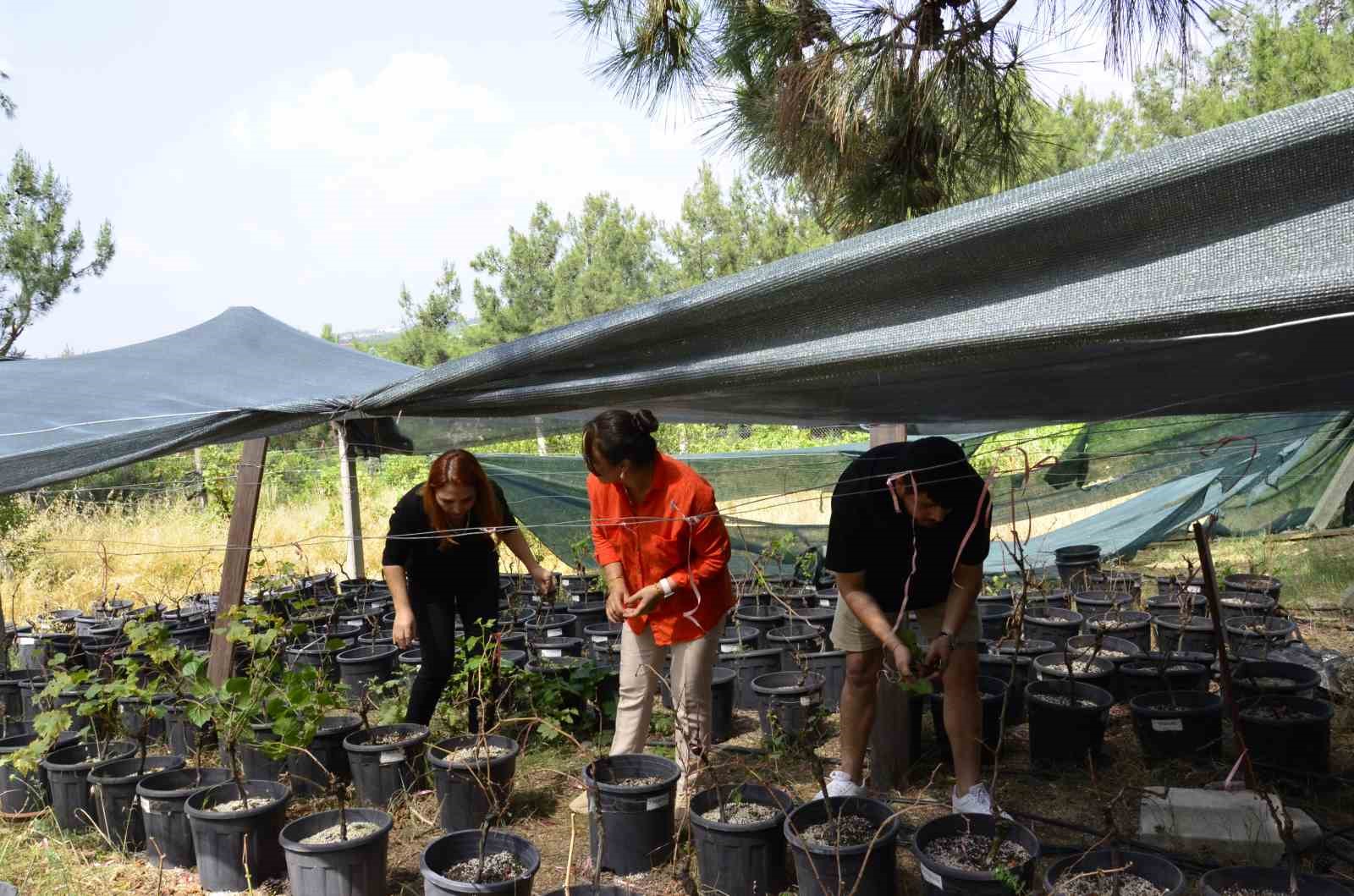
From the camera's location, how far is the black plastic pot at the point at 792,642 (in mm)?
4289

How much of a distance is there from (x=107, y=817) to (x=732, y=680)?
83.4 inches

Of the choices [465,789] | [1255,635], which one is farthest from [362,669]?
[1255,635]

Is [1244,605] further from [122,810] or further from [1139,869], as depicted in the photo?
[122,810]

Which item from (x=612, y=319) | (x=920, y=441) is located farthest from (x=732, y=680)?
(x=612, y=319)

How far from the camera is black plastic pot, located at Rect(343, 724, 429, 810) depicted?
3.02 m

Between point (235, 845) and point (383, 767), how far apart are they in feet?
1.73

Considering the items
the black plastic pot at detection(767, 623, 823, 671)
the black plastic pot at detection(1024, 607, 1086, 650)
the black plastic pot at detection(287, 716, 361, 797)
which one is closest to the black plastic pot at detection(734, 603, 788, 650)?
the black plastic pot at detection(767, 623, 823, 671)

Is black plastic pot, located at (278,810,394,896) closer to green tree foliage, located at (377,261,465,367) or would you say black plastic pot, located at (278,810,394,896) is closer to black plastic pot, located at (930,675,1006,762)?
black plastic pot, located at (930,675,1006,762)

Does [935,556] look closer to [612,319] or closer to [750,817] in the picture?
[750,817]

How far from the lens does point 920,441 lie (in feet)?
8.00

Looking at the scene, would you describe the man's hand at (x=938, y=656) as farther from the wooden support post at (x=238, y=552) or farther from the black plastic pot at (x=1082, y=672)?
the wooden support post at (x=238, y=552)

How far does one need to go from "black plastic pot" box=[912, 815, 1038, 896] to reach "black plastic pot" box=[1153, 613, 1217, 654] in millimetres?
2083

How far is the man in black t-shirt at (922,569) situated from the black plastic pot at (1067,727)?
712 mm

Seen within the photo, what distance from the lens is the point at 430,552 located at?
10.3 feet
